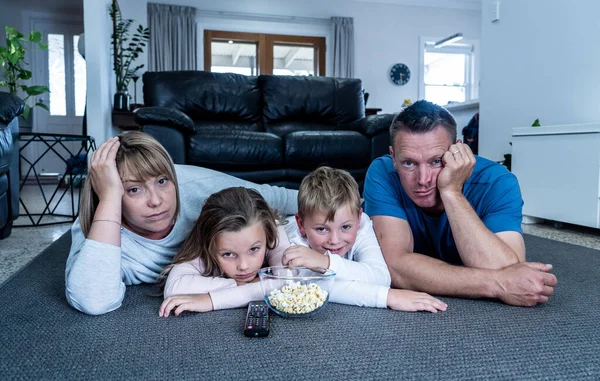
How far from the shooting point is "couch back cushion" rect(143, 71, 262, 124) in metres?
3.47

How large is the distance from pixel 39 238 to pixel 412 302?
1985 millimetres

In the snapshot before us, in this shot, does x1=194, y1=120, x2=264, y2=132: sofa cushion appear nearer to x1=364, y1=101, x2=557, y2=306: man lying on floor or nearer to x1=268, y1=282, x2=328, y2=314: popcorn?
x1=364, y1=101, x2=557, y2=306: man lying on floor

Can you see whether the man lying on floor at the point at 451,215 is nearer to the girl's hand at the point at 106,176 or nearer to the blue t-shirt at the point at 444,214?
the blue t-shirt at the point at 444,214

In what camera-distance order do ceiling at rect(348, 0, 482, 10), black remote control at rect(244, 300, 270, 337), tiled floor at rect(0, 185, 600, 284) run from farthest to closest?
1. ceiling at rect(348, 0, 482, 10)
2. tiled floor at rect(0, 185, 600, 284)
3. black remote control at rect(244, 300, 270, 337)

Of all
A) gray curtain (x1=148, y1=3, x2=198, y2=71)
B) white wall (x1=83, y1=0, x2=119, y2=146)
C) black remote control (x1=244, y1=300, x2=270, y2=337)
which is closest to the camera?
black remote control (x1=244, y1=300, x2=270, y2=337)

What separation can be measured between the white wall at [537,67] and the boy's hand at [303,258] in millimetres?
2437

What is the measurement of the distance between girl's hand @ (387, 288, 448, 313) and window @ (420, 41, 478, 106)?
267 inches

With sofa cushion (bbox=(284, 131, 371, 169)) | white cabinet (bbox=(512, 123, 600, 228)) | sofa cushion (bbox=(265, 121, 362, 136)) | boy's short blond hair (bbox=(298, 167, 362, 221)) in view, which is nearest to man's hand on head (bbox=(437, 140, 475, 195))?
boy's short blond hair (bbox=(298, 167, 362, 221))

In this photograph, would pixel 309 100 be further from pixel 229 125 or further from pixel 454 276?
pixel 454 276

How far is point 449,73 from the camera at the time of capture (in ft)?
26.0

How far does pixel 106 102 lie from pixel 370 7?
485 centimetres

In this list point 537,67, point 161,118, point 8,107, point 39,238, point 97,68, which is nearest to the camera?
point 8,107

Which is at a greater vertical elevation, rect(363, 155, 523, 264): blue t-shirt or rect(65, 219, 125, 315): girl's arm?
rect(363, 155, 523, 264): blue t-shirt

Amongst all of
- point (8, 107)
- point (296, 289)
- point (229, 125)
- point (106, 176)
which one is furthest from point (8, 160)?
point (296, 289)
